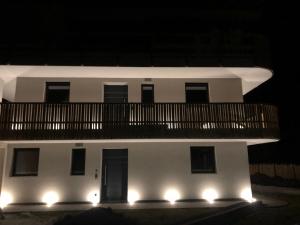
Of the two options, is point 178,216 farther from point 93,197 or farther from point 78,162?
point 78,162

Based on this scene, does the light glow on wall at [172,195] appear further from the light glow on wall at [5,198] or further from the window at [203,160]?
the light glow on wall at [5,198]

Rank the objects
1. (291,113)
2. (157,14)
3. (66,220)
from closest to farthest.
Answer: (66,220), (157,14), (291,113)

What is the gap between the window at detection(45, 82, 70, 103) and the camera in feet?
46.9

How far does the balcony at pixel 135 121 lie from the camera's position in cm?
1239

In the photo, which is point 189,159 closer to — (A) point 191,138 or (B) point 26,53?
(A) point 191,138

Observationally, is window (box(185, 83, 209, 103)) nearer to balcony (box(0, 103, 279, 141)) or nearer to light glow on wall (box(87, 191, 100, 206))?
balcony (box(0, 103, 279, 141))

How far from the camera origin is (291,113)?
3331cm

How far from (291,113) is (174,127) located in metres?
25.9

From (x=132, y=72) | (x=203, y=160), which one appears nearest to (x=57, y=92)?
(x=132, y=72)

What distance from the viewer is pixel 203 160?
1390 cm

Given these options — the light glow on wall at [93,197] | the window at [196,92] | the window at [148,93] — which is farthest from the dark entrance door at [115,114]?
the window at [196,92]

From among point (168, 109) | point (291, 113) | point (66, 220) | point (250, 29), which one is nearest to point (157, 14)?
point (250, 29)

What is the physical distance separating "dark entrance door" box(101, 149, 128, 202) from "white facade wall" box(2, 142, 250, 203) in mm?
356

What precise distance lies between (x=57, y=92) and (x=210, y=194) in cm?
926
